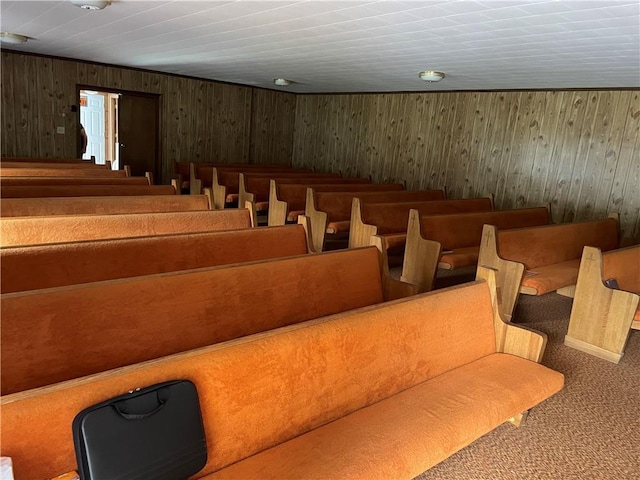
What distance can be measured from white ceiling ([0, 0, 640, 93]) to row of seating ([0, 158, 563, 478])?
5.43 feet

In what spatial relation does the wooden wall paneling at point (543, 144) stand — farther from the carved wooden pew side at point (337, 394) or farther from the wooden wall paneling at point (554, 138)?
the carved wooden pew side at point (337, 394)

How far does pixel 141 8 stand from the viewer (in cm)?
334

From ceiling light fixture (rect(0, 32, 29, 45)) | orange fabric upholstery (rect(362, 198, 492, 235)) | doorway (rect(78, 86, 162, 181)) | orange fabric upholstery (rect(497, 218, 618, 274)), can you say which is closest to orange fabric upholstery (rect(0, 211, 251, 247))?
orange fabric upholstery (rect(362, 198, 492, 235))

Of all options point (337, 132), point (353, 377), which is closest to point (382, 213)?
point (353, 377)

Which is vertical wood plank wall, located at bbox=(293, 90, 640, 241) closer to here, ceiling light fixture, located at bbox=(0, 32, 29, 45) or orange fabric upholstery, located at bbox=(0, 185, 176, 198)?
orange fabric upholstery, located at bbox=(0, 185, 176, 198)

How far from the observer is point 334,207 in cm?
488

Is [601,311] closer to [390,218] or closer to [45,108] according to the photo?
[390,218]

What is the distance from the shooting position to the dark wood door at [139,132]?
23.6ft

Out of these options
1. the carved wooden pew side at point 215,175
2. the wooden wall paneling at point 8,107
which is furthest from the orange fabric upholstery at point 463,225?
the wooden wall paneling at point 8,107

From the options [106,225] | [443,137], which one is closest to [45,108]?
[106,225]

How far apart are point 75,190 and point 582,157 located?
5.17 metres

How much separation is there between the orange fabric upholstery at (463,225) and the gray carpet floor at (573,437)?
51.7 inches

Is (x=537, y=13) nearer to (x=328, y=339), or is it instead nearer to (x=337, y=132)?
(x=328, y=339)

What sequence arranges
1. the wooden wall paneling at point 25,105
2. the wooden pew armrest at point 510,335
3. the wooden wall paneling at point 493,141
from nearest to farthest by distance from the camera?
the wooden pew armrest at point 510,335 → the wooden wall paneling at point 493,141 → the wooden wall paneling at point 25,105
